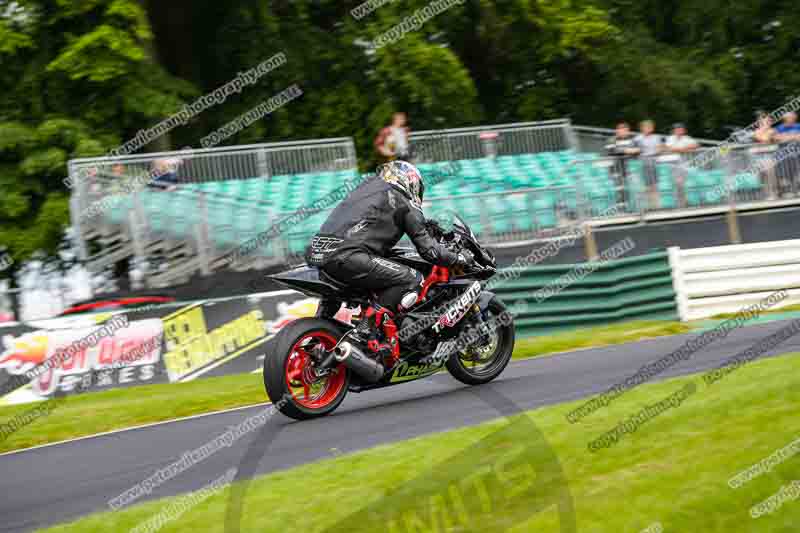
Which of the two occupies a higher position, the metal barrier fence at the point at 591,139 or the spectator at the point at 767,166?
the metal barrier fence at the point at 591,139

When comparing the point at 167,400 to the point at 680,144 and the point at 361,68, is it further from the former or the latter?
the point at 361,68

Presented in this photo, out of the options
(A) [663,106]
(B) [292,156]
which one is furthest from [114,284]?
(A) [663,106]

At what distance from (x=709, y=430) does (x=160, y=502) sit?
3.08 m

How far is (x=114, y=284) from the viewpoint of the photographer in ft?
47.3

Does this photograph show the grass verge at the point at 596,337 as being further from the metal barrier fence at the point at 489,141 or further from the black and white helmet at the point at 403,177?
the metal barrier fence at the point at 489,141

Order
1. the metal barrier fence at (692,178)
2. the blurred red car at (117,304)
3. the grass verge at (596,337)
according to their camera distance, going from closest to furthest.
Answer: the grass verge at (596,337), the blurred red car at (117,304), the metal barrier fence at (692,178)

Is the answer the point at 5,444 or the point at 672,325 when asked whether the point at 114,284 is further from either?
the point at 672,325

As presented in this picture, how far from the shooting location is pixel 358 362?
8.20 metres

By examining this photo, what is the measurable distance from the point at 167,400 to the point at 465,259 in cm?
393

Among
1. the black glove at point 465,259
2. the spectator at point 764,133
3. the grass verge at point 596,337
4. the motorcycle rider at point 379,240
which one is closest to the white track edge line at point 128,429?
the motorcycle rider at point 379,240

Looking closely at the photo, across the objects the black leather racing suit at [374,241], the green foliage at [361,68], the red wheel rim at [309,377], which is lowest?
the red wheel rim at [309,377]

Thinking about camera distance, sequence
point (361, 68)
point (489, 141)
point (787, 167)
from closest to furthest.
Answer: point (787, 167), point (489, 141), point (361, 68)

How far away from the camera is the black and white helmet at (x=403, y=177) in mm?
8594

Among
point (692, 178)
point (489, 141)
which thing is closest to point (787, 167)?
point (692, 178)
